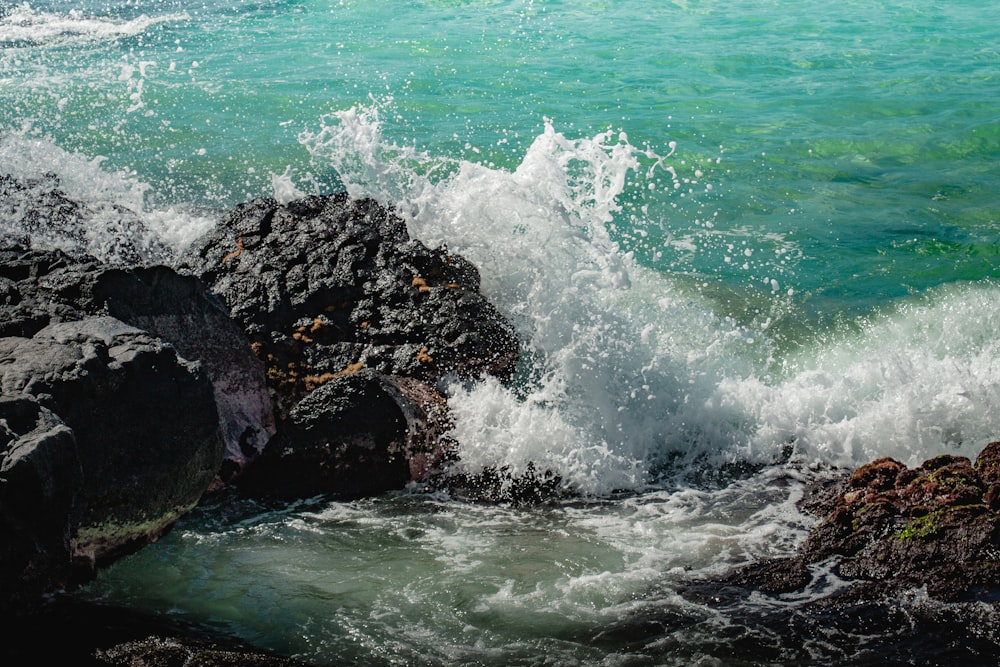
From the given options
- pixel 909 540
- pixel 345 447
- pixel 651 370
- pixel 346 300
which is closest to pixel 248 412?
pixel 345 447

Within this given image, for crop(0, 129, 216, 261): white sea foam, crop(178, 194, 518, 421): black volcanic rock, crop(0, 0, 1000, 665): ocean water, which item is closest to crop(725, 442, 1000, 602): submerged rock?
crop(0, 0, 1000, 665): ocean water

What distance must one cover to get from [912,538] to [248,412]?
13.1 feet

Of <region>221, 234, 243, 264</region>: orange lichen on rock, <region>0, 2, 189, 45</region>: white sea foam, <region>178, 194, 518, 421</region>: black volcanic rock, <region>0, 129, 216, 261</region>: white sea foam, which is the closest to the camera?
<region>178, 194, 518, 421</region>: black volcanic rock

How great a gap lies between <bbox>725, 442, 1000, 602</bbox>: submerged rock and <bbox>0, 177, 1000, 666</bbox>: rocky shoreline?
0.01 m

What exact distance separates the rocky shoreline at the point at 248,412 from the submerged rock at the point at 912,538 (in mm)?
12

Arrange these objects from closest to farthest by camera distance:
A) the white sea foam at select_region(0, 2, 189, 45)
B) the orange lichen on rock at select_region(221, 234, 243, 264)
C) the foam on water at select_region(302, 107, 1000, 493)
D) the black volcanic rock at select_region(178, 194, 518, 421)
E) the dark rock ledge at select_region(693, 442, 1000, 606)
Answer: the dark rock ledge at select_region(693, 442, 1000, 606)
the foam on water at select_region(302, 107, 1000, 493)
the black volcanic rock at select_region(178, 194, 518, 421)
the orange lichen on rock at select_region(221, 234, 243, 264)
the white sea foam at select_region(0, 2, 189, 45)

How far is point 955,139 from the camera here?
1252 cm

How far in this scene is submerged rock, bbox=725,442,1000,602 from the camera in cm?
445

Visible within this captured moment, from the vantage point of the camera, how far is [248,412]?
5988mm

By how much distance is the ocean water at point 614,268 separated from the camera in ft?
14.8

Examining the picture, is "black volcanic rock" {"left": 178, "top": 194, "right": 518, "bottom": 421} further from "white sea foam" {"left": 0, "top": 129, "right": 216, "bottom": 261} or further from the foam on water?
"white sea foam" {"left": 0, "top": 129, "right": 216, "bottom": 261}

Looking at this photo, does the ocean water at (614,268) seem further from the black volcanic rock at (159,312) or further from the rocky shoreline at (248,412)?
the black volcanic rock at (159,312)

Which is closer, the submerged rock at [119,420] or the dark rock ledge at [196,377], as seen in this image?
the dark rock ledge at [196,377]

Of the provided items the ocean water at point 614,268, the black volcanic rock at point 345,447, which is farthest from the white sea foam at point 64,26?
the black volcanic rock at point 345,447
